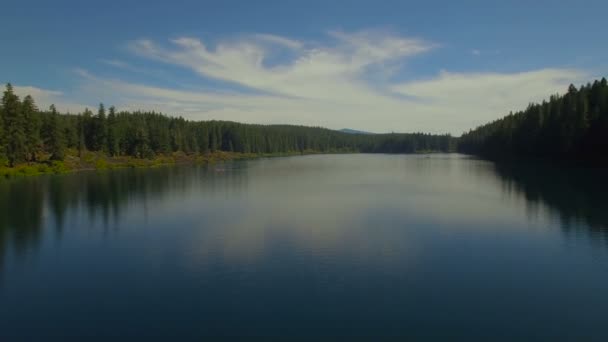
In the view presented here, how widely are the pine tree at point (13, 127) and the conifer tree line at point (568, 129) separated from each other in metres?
105

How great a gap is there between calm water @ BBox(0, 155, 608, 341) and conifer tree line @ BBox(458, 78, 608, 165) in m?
41.9

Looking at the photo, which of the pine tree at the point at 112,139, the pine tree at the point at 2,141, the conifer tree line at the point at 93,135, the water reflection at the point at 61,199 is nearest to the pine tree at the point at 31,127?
the conifer tree line at the point at 93,135

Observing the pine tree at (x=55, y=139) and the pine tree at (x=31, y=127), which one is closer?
the pine tree at (x=31, y=127)

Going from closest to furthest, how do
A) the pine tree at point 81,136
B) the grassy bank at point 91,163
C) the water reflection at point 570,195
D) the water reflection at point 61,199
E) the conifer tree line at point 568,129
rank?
the water reflection at point 61,199
the water reflection at point 570,195
the grassy bank at point 91,163
the conifer tree line at point 568,129
the pine tree at point 81,136

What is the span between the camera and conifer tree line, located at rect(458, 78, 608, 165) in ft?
261

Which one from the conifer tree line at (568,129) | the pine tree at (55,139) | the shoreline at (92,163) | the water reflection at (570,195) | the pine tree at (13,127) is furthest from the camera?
the pine tree at (55,139)

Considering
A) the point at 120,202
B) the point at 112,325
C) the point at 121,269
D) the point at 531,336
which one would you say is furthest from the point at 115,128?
the point at 531,336

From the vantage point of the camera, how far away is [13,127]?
74438 millimetres

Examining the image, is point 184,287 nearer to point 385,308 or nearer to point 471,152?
point 385,308

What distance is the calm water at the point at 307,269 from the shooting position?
16734 millimetres

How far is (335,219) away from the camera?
36.5 m

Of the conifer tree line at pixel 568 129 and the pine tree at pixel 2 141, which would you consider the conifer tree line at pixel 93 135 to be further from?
the conifer tree line at pixel 568 129

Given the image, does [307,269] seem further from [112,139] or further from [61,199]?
[112,139]

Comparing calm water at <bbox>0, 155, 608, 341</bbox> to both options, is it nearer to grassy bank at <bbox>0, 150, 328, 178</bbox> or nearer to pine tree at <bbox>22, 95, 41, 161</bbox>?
grassy bank at <bbox>0, 150, 328, 178</bbox>
